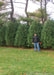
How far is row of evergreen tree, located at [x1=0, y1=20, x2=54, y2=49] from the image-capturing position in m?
9.73

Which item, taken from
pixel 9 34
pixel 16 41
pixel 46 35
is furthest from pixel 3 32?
pixel 46 35

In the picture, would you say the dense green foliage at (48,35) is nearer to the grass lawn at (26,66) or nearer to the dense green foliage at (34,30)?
the dense green foliage at (34,30)

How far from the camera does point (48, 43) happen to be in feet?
31.8

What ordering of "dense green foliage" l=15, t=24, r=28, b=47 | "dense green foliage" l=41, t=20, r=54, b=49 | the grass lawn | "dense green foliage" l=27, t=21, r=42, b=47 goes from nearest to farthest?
the grass lawn, "dense green foliage" l=41, t=20, r=54, b=49, "dense green foliage" l=27, t=21, r=42, b=47, "dense green foliage" l=15, t=24, r=28, b=47

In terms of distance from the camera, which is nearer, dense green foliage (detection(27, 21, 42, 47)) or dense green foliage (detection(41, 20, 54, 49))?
dense green foliage (detection(41, 20, 54, 49))

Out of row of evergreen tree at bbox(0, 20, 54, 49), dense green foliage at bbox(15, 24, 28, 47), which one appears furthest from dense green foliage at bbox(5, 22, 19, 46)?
dense green foliage at bbox(15, 24, 28, 47)

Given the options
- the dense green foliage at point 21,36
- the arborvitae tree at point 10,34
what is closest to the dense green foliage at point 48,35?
the dense green foliage at point 21,36

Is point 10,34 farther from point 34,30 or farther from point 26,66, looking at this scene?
point 26,66

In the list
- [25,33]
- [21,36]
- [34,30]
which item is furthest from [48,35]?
[21,36]

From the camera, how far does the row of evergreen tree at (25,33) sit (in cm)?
973

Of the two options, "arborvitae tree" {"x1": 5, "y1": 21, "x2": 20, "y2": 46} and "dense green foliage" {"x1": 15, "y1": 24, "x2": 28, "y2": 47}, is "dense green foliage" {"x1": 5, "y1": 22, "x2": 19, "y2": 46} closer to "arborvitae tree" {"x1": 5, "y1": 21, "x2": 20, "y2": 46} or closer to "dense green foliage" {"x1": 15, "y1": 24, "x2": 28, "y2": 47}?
"arborvitae tree" {"x1": 5, "y1": 21, "x2": 20, "y2": 46}

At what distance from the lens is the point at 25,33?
10633 mm

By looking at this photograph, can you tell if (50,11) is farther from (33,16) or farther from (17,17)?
Answer: (17,17)

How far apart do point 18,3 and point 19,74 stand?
458 inches
